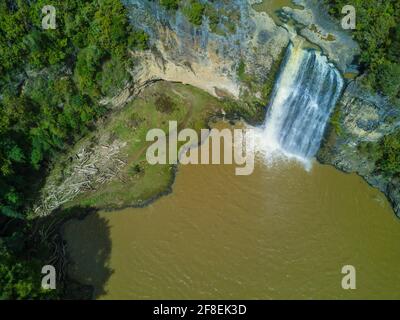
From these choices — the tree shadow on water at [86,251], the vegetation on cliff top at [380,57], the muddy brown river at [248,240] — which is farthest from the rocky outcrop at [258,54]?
the tree shadow on water at [86,251]

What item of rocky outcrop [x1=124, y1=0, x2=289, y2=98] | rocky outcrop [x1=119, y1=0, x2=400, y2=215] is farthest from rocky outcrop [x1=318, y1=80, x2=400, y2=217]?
rocky outcrop [x1=124, y1=0, x2=289, y2=98]

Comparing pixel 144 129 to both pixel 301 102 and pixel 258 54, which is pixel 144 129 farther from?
pixel 301 102

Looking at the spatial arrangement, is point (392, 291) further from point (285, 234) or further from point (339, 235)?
point (285, 234)

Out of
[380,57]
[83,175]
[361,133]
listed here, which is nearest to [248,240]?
[361,133]

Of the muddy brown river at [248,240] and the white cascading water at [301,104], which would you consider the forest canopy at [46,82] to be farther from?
the white cascading water at [301,104]

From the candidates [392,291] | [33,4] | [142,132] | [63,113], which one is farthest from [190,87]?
[392,291]
